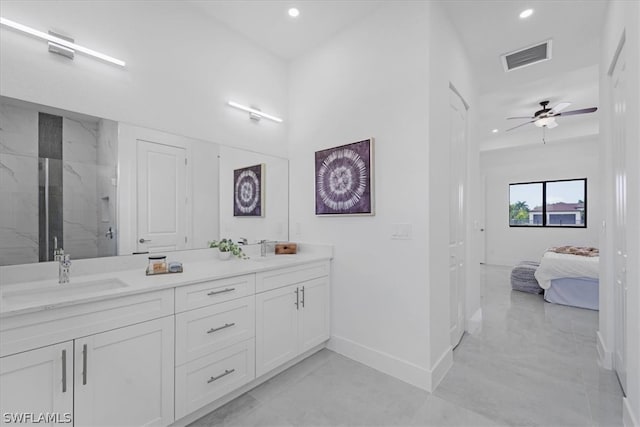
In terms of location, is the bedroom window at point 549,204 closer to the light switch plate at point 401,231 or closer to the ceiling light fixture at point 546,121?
the ceiling light fixture at point 546,121

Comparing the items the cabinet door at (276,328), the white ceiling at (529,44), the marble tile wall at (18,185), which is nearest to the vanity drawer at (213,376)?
→ the cabinet door at (276,328)

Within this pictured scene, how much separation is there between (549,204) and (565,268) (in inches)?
130

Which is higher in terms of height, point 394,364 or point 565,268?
point 565,268

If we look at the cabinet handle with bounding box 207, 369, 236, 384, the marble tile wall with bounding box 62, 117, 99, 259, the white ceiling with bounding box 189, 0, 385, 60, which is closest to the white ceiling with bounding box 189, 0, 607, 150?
the white ceiling with bounding box 189, 0, 385, 60

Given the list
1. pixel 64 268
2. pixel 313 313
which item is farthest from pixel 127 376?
pixel 313 313

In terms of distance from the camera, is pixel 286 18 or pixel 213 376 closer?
pixel 213 376

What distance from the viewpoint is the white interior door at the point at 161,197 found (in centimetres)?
211

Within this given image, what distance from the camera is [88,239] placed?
1855 millimetres

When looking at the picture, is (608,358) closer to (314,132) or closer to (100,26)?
(314,132)

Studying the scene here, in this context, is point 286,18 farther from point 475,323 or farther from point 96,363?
point 475,323

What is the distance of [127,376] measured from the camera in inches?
56.9

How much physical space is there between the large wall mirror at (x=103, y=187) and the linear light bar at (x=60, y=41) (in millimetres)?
409

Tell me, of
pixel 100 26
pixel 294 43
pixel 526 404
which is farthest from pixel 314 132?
pixel 526 404

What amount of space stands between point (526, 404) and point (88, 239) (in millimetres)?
3124
